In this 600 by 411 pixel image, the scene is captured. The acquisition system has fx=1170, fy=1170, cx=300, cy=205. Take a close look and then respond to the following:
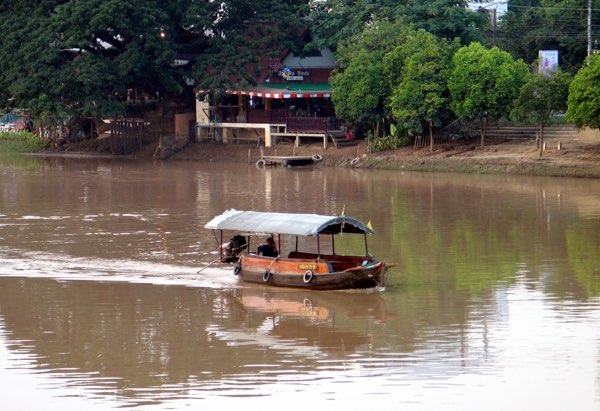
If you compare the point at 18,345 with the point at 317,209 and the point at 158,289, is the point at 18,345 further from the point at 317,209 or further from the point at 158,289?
the point at 317,209

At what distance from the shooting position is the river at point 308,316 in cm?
1528

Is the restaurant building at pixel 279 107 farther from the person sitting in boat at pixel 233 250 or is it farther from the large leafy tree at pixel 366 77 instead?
the person sitting in boat at pixel 233 250

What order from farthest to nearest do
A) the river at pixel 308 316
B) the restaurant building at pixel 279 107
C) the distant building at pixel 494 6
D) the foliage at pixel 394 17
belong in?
the distant building at pixel 494 6
the restaurant building at pixel 279 107
the foliage at pixel 394 17
the river at pixel 308 316

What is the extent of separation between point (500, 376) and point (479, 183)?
24.2 metres

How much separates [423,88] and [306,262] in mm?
23916

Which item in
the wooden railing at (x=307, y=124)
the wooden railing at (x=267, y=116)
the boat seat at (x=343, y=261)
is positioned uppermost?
the wooden railing at (x=267, y=116)

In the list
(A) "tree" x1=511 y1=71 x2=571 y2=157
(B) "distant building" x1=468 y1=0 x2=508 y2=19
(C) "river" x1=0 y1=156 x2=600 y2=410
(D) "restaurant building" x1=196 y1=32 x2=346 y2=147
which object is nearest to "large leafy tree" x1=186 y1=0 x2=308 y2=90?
(D) "restaurant building" x1=196 y1=32 x2=346 y2=147

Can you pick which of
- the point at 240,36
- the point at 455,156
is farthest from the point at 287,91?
the point at 455,156

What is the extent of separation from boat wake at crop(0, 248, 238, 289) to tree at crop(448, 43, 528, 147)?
20.5 metres

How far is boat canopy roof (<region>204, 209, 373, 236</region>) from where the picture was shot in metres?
21.4

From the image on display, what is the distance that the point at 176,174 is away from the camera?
1834 inches

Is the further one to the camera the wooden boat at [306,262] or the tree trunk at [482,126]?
the tree trunk at [482,126]

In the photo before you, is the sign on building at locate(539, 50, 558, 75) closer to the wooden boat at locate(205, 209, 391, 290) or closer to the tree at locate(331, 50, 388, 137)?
the tree at locate(331, 50, 388, 137)

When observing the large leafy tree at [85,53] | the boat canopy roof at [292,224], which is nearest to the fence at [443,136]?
the large leafy tree at [85,53]
